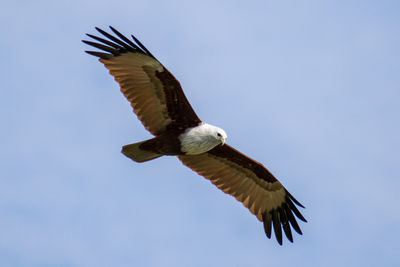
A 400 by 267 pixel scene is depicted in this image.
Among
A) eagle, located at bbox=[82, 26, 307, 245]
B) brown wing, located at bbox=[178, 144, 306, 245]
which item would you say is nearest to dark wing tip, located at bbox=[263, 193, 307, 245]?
brown wing, located at bbox=[178, 144, 306, 245]

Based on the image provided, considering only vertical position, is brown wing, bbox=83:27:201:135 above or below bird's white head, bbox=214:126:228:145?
above

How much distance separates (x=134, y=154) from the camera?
13289 millimetres

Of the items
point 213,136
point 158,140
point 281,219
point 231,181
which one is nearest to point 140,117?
point 158,140

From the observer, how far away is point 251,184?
14688 millimetres

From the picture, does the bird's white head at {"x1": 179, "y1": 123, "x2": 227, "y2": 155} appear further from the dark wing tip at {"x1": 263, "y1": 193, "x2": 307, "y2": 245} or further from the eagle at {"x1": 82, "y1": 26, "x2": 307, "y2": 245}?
the dark wing tip at {"x1": 263, "y1": 193, "x2": 307, "y2": 245}

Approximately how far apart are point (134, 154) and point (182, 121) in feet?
3.32

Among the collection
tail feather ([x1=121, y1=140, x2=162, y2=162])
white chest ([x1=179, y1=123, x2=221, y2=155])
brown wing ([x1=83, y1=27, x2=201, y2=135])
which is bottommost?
tail feather ([x1=121, y1=140, x2=162, y2=162])

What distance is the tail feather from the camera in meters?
13.2

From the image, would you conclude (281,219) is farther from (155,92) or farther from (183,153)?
(155,92)

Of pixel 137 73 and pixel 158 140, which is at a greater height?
pixel 137 73

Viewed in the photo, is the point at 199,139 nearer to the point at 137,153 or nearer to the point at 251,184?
the point at 137,153

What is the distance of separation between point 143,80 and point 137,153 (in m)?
1.26

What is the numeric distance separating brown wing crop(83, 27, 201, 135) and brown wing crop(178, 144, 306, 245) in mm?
1192

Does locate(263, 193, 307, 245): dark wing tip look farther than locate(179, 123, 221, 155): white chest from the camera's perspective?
Yes
